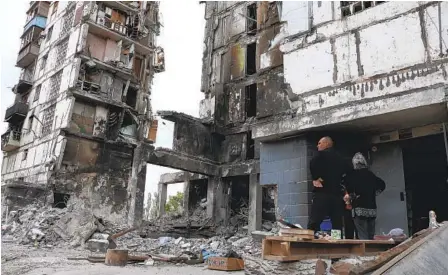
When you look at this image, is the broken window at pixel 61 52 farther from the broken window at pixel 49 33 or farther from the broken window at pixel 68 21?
the broken window at pixel 49 33

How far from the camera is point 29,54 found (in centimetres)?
2658

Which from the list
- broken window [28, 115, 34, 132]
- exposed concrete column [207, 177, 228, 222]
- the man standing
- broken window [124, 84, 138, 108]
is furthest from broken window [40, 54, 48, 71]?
the man standing

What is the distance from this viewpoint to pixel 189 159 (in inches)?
613

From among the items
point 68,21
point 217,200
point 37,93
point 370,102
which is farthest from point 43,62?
point 370,102

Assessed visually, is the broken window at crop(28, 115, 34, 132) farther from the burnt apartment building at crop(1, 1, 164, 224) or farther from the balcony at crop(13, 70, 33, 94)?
the balcony at crop(13, 70, 33, 94)

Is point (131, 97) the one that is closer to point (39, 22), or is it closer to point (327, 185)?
point (39, 22)

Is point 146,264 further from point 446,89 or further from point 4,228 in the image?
point 4,228

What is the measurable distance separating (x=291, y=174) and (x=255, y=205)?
22.2 ft

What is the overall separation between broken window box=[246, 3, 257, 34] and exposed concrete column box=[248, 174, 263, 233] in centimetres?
778

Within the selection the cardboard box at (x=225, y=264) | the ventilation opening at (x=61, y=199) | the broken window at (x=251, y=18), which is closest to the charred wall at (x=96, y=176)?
the ventilation opening at (x=61, y=199)

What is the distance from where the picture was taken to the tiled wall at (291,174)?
25.5ft

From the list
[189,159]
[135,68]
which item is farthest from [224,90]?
[135,68]

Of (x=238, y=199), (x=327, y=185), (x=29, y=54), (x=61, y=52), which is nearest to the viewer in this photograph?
(x=327, y=185)

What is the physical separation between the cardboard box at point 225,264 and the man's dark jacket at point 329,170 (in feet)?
9.21
